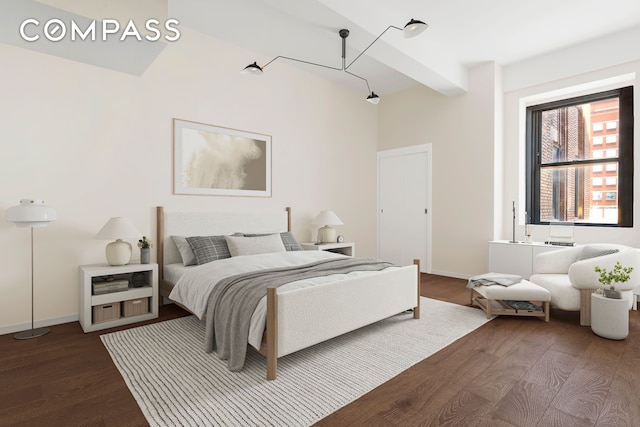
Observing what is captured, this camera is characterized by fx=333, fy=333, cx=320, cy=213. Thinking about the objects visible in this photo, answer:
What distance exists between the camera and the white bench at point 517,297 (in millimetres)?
3064

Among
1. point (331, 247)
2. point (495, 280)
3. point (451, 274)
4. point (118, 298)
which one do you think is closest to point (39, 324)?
point (118, 298)

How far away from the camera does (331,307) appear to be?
7.75 feet

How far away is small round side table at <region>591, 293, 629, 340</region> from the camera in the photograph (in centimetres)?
260

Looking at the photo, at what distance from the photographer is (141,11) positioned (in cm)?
240

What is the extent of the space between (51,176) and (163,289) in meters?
1.47

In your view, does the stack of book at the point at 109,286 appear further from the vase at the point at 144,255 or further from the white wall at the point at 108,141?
the white wall at the point at 108,141

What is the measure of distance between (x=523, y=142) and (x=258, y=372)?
15.5ft

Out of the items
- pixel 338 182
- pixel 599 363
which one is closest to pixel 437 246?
pixel 338 182

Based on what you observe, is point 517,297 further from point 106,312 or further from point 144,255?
point 106,312

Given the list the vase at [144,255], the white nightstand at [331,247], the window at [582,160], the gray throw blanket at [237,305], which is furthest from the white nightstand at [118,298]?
the window at [582,160]

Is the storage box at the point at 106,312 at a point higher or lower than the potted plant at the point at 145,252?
lower

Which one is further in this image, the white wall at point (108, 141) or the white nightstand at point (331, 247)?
the white nightstand at point (331, 247)

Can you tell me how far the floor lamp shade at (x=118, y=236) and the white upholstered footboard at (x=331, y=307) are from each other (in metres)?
1.73

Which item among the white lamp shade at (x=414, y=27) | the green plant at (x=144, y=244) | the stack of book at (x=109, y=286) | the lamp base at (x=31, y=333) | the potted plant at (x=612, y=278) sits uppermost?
the white lamp shade at (x=414, y=27)
